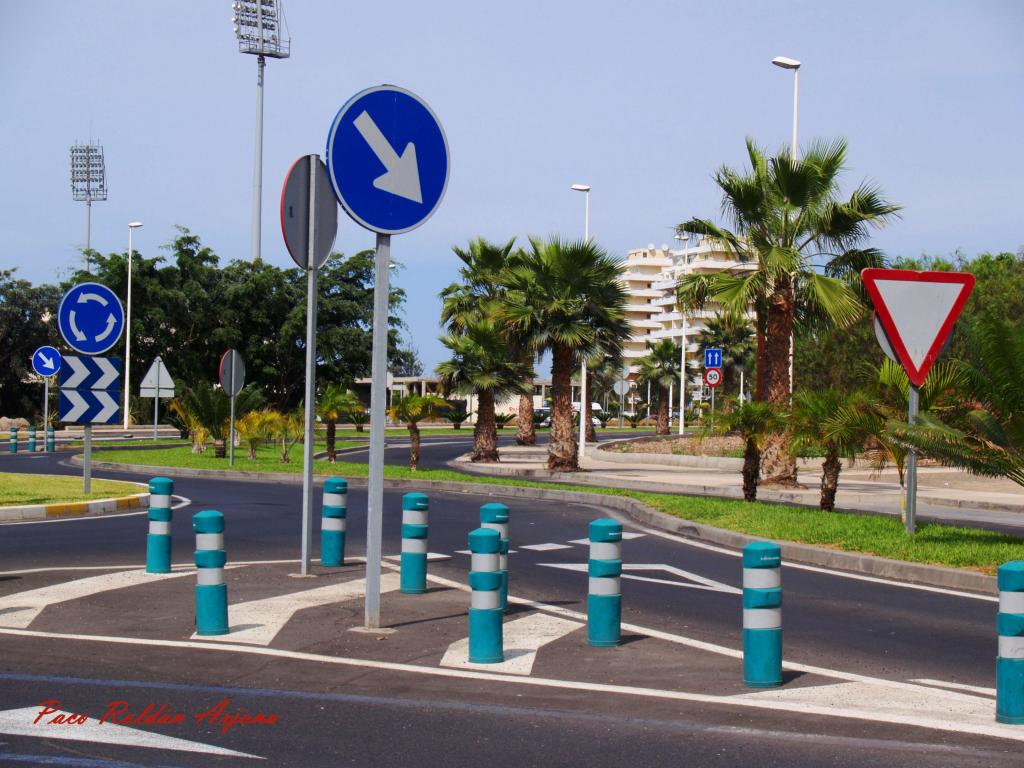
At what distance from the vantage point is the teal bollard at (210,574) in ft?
23.9

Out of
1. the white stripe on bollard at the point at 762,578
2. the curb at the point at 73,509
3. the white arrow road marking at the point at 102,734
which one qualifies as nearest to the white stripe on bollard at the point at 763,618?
the white stripe on bollard at the point at 762,578

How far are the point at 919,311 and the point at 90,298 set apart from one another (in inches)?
387

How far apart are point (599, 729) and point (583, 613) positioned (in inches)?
129

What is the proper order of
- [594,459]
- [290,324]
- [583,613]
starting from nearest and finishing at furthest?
1. [583,613]
2. [594,459]
3. [290,324]

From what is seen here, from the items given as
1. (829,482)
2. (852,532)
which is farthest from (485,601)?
(829,482)

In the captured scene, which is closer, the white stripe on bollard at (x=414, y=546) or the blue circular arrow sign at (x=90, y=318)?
the white stripe on bollard at (x=414, y=546)

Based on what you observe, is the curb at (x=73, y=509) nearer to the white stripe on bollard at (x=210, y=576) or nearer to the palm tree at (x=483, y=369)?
the white stripe on bollard at (x=210, y=576)

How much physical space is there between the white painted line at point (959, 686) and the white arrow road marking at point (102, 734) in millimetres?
3870

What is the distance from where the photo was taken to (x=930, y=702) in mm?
5984

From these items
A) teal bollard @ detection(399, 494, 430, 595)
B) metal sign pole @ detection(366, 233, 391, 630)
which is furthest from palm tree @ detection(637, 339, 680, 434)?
metal sign pole @ detection(366, 233, 391, 630)

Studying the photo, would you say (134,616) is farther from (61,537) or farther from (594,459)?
(594,459)

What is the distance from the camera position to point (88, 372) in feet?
49.6

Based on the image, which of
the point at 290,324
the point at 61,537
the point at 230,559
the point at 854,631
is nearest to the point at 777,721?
the point at 854,631

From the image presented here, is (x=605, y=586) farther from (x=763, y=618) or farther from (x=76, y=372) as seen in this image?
(x=76, y=372)
